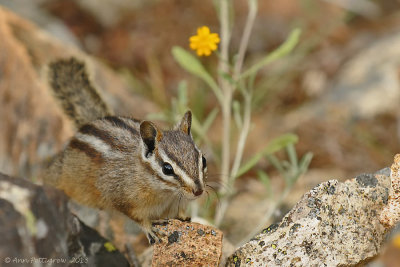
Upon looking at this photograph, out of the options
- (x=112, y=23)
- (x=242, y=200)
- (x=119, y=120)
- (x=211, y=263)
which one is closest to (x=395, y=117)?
(x=242, y=200)

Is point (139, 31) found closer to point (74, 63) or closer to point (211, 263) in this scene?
point (74, 63)

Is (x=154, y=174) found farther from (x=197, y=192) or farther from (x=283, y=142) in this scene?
(x=283, y=142)

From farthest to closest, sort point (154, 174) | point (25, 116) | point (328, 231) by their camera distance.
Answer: point (25, 116) < point (154, 174) < point (328, 231)

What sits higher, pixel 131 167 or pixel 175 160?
pixel 131 167

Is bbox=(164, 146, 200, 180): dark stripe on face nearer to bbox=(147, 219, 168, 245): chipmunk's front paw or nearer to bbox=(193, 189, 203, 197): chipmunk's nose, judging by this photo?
bbox=(193, 189, 203, 197): chipmunk's nose

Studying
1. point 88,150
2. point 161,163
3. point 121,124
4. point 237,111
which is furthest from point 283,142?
point 88,150

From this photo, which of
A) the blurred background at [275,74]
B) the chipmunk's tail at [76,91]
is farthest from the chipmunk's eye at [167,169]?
the chipmunk's tail at [76,91]

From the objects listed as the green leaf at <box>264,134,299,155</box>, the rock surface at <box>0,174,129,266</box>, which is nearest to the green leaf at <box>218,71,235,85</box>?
the green leaf at <box>264,134,299,155</box>
